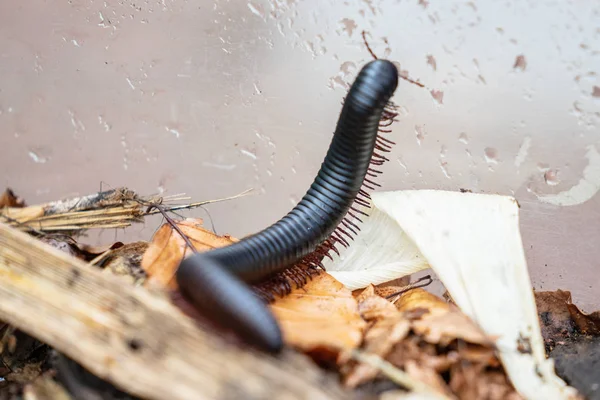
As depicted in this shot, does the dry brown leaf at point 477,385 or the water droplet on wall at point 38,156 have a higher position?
the water droplet on wall at point 38,156

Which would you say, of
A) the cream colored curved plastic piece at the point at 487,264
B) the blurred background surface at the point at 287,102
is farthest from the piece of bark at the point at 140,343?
the blurred background surface at the point at 287,102

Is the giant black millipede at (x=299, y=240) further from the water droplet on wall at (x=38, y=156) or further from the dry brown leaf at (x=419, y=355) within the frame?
the water droplet on wall at (x=38, y=156)

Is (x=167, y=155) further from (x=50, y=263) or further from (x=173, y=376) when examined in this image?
(x=173, y=376)

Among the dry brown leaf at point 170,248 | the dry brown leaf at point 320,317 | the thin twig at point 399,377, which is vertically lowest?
the dry brown leaf at point 320,317

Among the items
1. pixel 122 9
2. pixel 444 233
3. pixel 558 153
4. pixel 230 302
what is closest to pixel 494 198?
pixel 444 233

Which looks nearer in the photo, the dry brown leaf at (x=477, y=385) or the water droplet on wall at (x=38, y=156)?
the dry brown leaf at (x=477, y=385)

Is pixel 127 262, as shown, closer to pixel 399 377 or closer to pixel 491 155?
pixel 399 377
